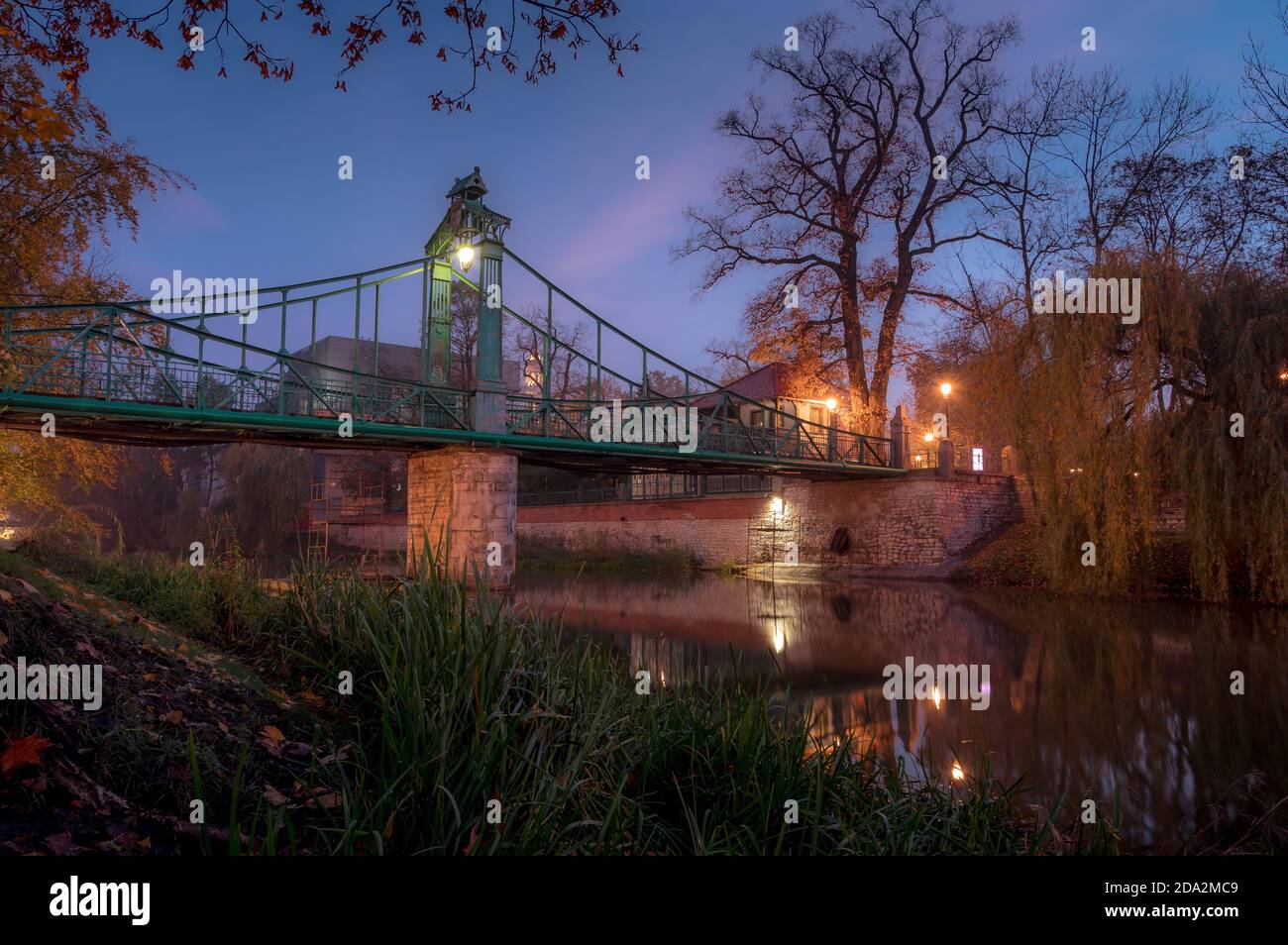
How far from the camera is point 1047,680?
26.6 ft

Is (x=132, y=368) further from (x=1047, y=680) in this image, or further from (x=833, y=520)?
(x=833, y=520)

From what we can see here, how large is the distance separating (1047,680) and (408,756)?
7840 millimetres

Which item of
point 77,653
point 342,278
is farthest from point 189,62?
point 342,278

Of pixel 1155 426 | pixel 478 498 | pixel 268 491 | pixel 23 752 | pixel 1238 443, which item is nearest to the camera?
pixel 23 752

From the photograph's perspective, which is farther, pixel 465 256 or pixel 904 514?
pixel 904 514

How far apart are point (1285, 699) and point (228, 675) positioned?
8.86m

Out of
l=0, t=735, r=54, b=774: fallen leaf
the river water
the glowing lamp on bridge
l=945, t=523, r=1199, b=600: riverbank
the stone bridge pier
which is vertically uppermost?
the glowing lamp on bridge

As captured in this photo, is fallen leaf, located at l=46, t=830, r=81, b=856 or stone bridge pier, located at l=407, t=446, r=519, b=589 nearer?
fallen leaf, located at l=46, t=830, r=81, b=856

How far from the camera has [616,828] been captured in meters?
2.45

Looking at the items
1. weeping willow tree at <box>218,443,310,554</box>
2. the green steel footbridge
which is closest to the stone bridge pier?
the green steel footbridge

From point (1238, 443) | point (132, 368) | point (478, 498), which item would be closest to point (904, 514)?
point (1238, 443)

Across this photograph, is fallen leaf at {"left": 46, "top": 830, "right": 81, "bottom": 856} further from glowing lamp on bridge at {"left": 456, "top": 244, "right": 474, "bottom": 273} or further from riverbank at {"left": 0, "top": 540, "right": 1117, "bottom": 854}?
glowing lamp on bridge at {"left": 456, "top": 244, "right": 474, "bottom": 273}

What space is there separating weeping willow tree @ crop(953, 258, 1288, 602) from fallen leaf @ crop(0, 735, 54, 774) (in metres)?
14.3

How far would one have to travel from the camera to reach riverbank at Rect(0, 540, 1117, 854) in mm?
2100
